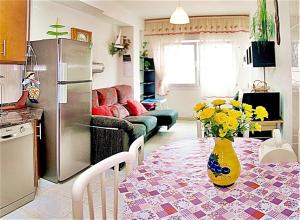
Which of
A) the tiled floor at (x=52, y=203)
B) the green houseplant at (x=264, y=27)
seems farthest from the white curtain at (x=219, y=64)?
the tiled floor at (x=52, y=203)

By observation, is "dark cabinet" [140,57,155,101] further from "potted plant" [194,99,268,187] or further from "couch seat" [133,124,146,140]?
"potted plant" [194,99,268,187]

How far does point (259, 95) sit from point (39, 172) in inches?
111

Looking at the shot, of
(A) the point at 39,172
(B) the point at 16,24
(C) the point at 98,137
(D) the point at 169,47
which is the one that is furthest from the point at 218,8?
(A) the point at 39,172

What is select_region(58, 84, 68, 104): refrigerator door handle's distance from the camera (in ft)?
10.4

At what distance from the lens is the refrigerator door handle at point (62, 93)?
3.17 meters

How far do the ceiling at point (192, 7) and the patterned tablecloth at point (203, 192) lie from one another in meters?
4.45

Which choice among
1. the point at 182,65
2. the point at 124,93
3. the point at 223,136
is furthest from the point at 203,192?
the point at 182,65

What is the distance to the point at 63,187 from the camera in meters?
3.18

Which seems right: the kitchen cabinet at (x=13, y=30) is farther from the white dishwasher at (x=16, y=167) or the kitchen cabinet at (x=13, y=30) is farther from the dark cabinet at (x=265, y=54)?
the dark cabinet at (x=265, y=54)

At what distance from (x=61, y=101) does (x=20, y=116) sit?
463 mm

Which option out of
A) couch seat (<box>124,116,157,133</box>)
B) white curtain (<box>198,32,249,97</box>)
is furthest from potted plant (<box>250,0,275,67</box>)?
white curtain (<box>198,32,249,97</box>)

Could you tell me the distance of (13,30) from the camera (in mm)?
2912

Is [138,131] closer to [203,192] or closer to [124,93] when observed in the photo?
[124,93]

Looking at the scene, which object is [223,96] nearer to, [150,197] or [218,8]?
[218,8]
